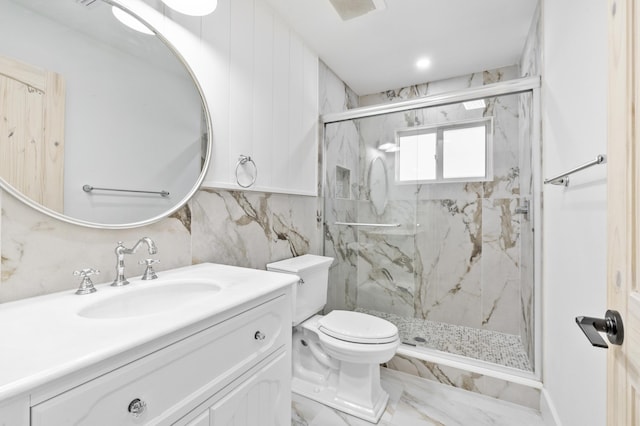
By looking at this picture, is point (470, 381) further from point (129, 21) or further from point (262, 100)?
point (129, 21)

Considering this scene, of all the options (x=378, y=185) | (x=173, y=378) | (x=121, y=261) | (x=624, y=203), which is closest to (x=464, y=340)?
(x=378, y=185)

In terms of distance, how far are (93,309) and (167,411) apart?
1.35ft

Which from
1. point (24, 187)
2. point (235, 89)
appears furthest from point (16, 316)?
Answer: point (235, 89)

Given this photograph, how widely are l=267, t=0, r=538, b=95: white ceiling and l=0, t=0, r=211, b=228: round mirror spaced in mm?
1056

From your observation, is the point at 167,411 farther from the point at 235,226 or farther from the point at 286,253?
the point at 286,253

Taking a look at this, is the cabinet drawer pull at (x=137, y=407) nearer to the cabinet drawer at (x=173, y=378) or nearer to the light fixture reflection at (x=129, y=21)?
the cabinet drawer at (x=173, y=378)

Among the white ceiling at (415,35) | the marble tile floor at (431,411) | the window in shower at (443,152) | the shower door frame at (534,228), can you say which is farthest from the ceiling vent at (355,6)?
the marble tile floor at (431,411)

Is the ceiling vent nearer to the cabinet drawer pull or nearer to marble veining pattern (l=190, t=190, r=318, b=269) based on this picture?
marble veining pattern (l=190, t=190, r=318, b=269)

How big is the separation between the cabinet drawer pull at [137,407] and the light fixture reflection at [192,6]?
145cm

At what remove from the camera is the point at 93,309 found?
0.87 m

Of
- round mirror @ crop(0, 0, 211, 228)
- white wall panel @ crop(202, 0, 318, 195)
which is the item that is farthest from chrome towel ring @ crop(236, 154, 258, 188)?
round mirror @ crop(0, 0, 211, 228)

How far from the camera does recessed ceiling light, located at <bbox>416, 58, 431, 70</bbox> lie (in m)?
2.40

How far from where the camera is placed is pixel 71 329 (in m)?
0.65

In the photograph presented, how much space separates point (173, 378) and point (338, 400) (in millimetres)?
1237
